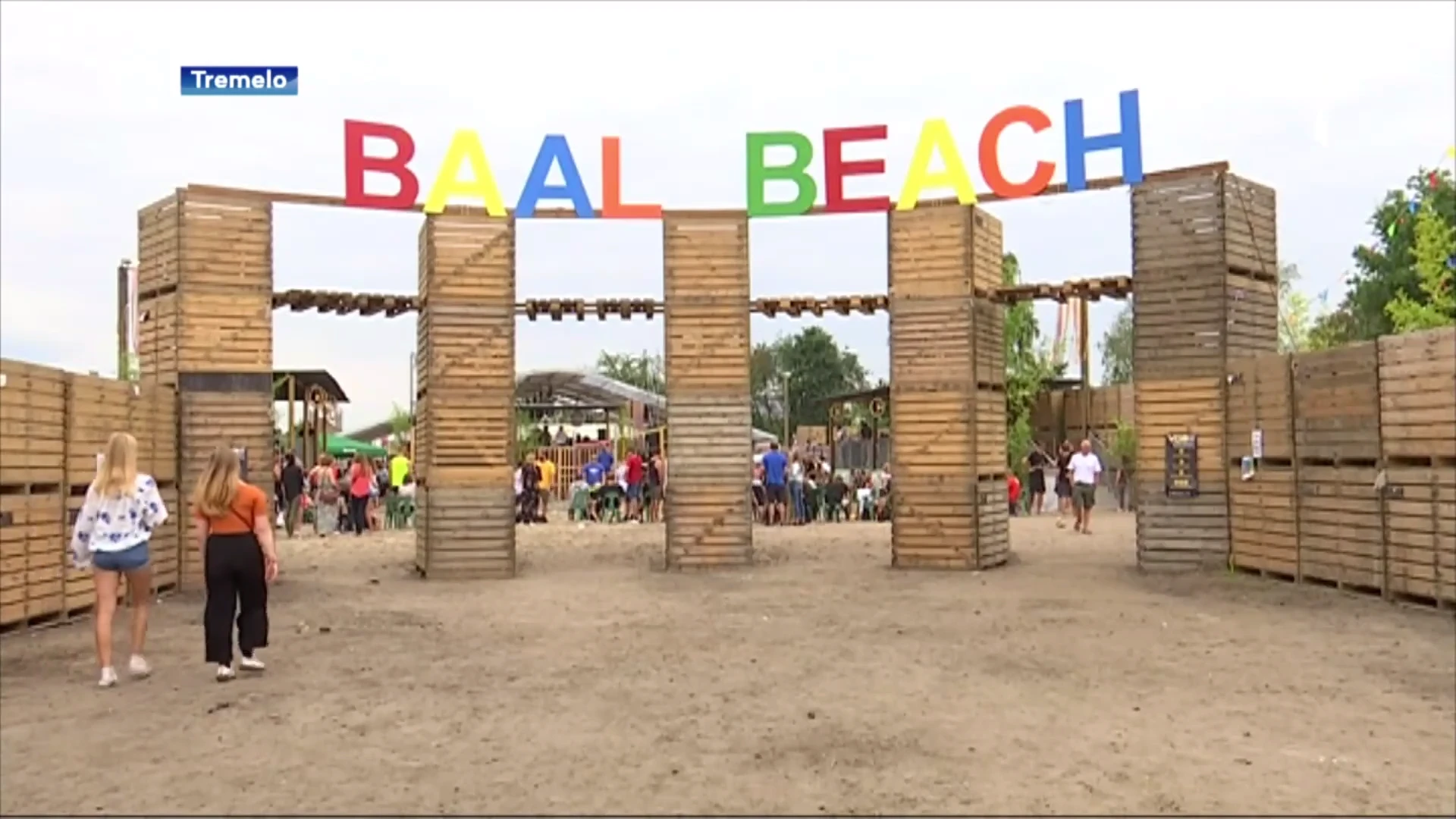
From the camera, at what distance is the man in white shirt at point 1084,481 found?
20.9 meters

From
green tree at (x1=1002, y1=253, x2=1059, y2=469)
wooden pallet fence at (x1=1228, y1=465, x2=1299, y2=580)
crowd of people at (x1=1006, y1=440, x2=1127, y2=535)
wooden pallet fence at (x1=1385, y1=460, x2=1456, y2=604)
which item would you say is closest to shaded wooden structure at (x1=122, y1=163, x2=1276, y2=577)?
wooden pallet fence at (x1=1228, y1=465, x2=1299, y2=580)

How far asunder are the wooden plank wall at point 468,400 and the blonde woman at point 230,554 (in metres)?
7.14

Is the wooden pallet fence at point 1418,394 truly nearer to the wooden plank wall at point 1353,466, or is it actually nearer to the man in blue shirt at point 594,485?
the wooden plank wall at point 1353,466

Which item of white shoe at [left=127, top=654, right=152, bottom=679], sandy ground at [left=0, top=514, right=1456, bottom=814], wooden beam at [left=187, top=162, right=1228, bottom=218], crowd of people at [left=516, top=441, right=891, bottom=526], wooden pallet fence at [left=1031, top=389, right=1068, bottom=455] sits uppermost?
wooden beam at [left=187, top=162, right=1228, bottom=218]

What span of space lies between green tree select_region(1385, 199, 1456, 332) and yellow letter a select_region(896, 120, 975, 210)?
19.9 meters

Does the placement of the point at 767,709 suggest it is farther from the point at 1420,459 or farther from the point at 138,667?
the point at 1420,459

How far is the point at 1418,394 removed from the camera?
11867 millimetres

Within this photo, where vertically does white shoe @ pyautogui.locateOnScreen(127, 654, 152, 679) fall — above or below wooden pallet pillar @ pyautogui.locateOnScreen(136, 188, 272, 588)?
below

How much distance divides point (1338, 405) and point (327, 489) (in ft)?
56.4

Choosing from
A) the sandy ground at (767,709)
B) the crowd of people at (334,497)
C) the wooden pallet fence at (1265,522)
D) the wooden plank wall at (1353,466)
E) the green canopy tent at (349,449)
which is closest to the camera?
the sandy ground at (767,709)

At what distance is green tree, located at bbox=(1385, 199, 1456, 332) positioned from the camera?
31266 mm

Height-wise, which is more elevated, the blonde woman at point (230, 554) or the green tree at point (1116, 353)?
the green tree at point (1116, 353)

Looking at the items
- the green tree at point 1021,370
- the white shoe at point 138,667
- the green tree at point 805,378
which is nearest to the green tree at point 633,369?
the green tree at point 805,378

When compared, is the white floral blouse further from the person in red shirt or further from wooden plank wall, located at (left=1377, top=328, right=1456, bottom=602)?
the person in red shirt
